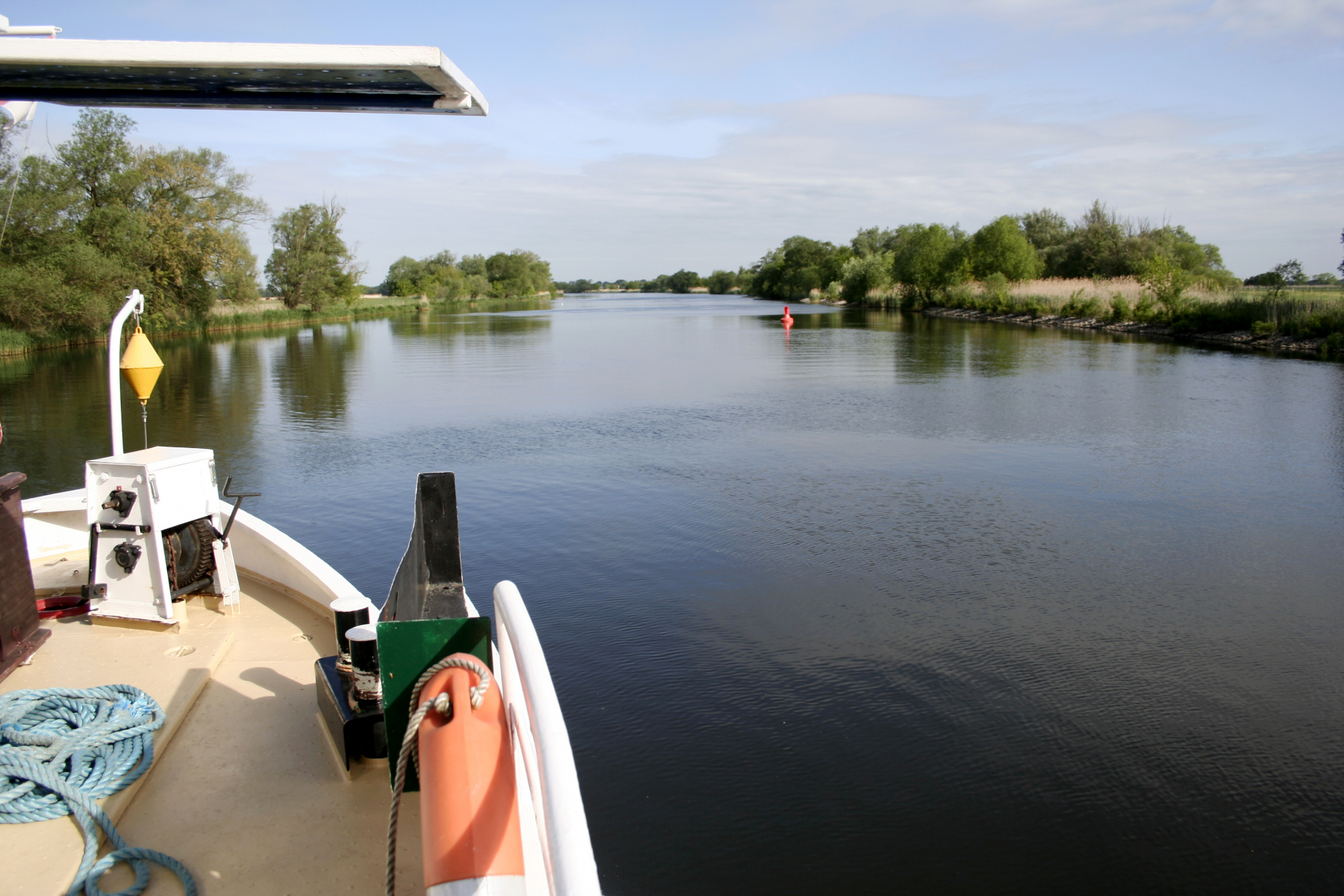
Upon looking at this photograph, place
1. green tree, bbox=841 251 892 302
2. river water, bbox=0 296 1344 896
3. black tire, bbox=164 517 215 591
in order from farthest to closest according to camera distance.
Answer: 1. green tree, bbox=841 251 892 302
2. black tire, bbox=164 517 215 591
3. river water, bbox=0 296 1344 896

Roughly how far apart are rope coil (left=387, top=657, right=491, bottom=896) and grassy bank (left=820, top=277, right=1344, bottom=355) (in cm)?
3031

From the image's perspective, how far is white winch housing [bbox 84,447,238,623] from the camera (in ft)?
14.0

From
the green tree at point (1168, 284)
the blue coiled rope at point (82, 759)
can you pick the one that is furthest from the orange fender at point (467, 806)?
the green tree at point (1168, 284)

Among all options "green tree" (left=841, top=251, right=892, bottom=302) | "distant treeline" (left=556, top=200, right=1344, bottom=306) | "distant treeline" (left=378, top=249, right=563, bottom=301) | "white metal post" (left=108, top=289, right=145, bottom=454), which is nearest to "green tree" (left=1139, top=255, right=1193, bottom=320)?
"distant treeline" (left=556, top=200, right=1344, bottom=306)

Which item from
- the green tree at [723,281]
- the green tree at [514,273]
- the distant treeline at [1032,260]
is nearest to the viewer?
the distant treeline at [1032,260]

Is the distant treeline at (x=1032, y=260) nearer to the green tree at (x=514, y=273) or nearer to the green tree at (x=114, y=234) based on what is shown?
the green tree at (x=114, y=234)

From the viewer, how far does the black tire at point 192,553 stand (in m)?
4.53

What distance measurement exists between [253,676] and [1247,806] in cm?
479

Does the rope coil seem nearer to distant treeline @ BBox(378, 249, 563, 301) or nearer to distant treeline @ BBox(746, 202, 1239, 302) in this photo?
distant treeline @ BBox(746, 202, 1239, 302)

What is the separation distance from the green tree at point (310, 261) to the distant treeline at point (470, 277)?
42.2 metres

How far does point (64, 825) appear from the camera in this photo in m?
2.83

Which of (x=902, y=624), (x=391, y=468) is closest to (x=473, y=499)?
(x=391, y=468)

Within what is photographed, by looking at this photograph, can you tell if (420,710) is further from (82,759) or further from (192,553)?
(192,553)

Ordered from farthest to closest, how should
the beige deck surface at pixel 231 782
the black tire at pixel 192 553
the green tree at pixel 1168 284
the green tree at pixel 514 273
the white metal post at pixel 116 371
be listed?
the green tree at pixel 514 273 → the green tree at pixel 1168 284 → the white metal post at pixel 116 371 → the black tire at pixel 192 553 → the beige deck surface at pixel 231 782
